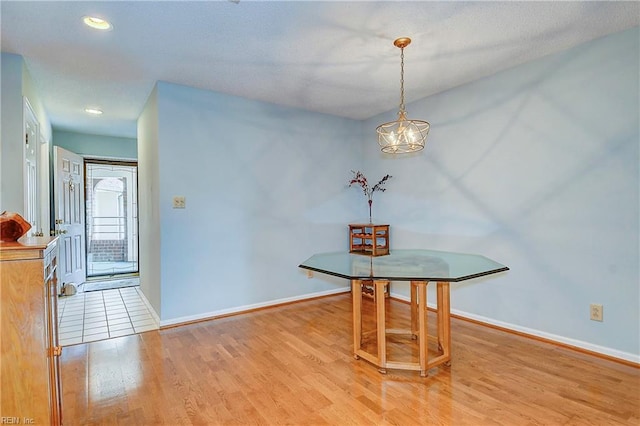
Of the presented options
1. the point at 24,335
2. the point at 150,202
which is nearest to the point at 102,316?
the point at 150,202

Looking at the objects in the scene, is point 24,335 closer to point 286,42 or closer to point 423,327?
point 423,327

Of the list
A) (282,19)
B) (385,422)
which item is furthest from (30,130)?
(385,422)

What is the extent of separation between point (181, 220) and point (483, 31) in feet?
9.86

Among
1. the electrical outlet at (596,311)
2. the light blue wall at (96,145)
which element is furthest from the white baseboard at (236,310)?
the light blue wall at (96,145)

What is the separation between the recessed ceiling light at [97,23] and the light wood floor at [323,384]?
7.63 ft

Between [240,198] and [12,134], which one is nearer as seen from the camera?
[12,134]

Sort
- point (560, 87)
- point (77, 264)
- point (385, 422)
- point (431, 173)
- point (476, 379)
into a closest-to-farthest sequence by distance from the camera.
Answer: point (385, 422)
point (476, 379)
point (560, 87)
point (431, 173)
point (77, 264)

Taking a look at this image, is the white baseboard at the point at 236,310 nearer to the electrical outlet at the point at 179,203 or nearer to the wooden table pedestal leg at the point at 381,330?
the electrical outlet at the point at 179,203

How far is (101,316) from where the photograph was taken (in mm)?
3576

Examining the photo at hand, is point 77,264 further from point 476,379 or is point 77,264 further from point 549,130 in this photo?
point 549,130

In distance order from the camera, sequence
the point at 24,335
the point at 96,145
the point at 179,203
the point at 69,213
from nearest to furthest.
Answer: the point at 24,335
the point at 179,203
the point at 69,213
the point at 96,145

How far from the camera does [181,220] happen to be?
3322mm

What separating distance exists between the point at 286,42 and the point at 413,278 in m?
1.89

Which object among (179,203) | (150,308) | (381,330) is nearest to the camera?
(381,330)
